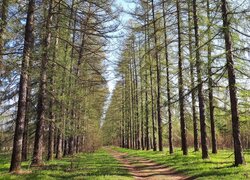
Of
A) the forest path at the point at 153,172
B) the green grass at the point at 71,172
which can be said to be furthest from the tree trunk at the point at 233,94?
the green grass at the point at 71,172

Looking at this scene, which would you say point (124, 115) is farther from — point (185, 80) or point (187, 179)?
point (187, 179)

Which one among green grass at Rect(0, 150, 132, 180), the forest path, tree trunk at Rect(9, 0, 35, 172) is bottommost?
the forest path

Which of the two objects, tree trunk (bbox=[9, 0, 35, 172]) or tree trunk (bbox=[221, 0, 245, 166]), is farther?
tree trunk (bbox=[221, 0, 245, 166])

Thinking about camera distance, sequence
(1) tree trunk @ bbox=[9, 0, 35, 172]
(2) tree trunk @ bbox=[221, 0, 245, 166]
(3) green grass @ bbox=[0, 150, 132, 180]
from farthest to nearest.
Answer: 1. (2) tree trunk @ bbox=[221, 0, 245, 166]
2. (1) tree trunk @ bbox=[9, 0, 35, 172]
3. (3) green grass @ bbox=[0, 150, 132, 180]

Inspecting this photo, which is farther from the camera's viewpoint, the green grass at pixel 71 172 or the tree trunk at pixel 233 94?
the tree trunk at pixel 233 94

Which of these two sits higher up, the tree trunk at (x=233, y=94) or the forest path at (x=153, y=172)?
the tree trunk at (x=233, y=94)

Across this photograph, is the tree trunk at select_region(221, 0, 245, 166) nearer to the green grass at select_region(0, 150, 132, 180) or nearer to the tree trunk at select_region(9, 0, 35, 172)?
the green grass at select_region(0, 150, 132, 180)

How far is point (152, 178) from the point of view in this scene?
1193cm

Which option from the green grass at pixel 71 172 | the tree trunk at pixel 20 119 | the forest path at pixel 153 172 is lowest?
the forest path at pixel 153 172

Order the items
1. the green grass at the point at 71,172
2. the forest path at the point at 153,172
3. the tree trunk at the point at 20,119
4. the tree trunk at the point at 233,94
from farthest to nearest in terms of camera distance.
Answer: the forest path at the point at 153,172, the tree trunk at the point at 233,94, the tree trunk at the point at 20,119, the green grass at the point at 71,172

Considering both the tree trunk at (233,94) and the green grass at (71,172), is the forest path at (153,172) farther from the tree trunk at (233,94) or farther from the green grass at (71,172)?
the tree trunk at (233,94)

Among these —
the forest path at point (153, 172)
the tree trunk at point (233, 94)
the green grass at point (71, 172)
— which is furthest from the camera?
the forest path at point (153, 172)

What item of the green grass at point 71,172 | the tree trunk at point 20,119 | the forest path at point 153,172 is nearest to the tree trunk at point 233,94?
the forest path at point 153,172

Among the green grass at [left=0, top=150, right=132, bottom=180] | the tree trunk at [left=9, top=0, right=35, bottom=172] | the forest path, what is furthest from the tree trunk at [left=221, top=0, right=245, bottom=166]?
the tree trunk at [left=9, top=0, right=35, bottom=172]
